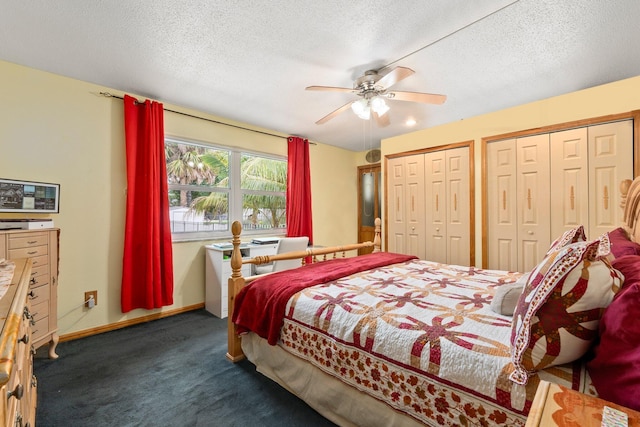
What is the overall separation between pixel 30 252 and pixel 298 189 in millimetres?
3031

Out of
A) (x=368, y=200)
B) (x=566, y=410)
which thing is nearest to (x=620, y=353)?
(x=566, y=410)

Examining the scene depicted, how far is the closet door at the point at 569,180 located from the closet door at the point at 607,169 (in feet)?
0.16

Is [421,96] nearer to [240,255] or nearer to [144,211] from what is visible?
[240,255]

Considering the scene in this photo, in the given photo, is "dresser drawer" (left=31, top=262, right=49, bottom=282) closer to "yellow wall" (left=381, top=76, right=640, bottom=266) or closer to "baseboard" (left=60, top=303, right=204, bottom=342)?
"baseboard" (left=60, top=303, right=204, bottom=342)

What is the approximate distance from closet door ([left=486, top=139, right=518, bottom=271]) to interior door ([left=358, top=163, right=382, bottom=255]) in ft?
6.96

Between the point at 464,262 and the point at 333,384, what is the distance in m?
2.66

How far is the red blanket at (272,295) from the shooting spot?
1.78 m

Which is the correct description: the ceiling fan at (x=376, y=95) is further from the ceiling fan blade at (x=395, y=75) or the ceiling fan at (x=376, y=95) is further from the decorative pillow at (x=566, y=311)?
the decorative pillow at (x=566, y=311)

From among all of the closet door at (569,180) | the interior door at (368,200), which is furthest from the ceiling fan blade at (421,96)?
the interior door at (368,200)

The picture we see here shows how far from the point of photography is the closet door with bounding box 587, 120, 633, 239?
2533mm

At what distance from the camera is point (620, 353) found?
78 centimetres

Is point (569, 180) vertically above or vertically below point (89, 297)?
above

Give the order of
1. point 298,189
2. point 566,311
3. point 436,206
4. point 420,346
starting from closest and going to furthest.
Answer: point 566,311 < point 420,346 < point 436,206 < point 298,189

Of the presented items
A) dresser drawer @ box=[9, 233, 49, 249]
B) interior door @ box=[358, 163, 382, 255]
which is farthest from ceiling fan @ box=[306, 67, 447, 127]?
interior door @ box=[358, 163, 382, 255]
